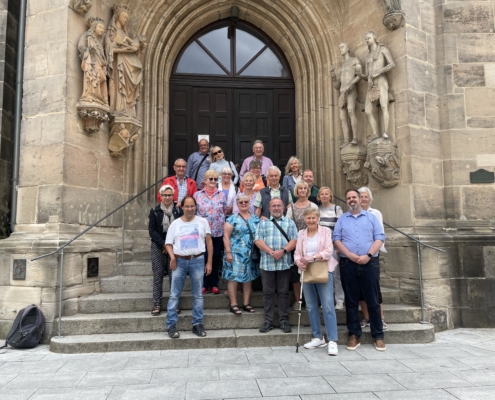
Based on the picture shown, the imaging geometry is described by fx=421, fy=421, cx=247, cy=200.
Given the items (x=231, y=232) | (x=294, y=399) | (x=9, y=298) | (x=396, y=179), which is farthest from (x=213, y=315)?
(x=396, y=179)

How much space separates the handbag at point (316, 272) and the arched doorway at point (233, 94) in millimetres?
3931

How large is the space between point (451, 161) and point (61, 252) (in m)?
5.63

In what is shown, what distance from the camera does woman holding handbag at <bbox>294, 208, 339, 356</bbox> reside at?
4438 mm

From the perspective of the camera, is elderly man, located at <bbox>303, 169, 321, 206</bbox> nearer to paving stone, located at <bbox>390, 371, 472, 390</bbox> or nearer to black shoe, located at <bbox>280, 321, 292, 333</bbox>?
black shoe, located at <bbox>280, 321, 292, 333</bbox>

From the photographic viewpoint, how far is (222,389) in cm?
338

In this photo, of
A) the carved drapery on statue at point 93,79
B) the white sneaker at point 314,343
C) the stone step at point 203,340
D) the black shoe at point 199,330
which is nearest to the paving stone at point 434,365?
the stone step at point 203,340

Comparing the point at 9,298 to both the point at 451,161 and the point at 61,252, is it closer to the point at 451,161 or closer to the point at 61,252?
the point at 61,252

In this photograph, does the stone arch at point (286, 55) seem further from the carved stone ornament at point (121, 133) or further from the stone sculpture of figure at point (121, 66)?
the stone sculpture of figure at point (121, 66)

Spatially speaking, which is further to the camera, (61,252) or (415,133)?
(415,133)

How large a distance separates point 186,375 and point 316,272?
1.64 meters

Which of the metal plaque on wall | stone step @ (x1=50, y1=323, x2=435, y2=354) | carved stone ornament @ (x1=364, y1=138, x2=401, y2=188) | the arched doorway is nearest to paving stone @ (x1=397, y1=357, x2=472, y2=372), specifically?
stone step @ (x1=50, y1=323, x2=435, y2=354)

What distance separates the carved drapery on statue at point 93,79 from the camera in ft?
18.7

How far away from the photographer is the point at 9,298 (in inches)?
205

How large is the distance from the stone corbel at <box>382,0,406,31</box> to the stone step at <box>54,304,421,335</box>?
4.36 m
